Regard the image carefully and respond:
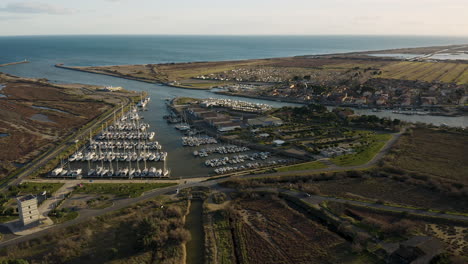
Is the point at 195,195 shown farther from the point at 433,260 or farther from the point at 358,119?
the point at 358,119

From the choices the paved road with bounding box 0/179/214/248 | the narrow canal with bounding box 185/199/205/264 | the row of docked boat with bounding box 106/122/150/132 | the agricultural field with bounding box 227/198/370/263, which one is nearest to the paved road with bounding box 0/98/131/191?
the row of docked boat with bounding box 106/122/150/132

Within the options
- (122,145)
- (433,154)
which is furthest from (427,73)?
(122,145)

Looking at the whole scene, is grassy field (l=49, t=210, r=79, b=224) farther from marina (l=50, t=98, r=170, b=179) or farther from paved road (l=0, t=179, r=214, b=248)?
marina (l=50, t=98, r=170, b=179)

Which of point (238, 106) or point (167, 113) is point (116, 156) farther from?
point (238, 106)

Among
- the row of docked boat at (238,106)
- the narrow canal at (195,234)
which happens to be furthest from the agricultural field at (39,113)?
the narrow canal at (195,234)

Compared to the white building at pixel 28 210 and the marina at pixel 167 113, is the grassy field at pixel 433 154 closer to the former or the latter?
the marina at pixel 167 113

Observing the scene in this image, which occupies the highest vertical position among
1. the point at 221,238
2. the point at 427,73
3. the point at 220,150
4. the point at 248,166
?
the point at 427,73
